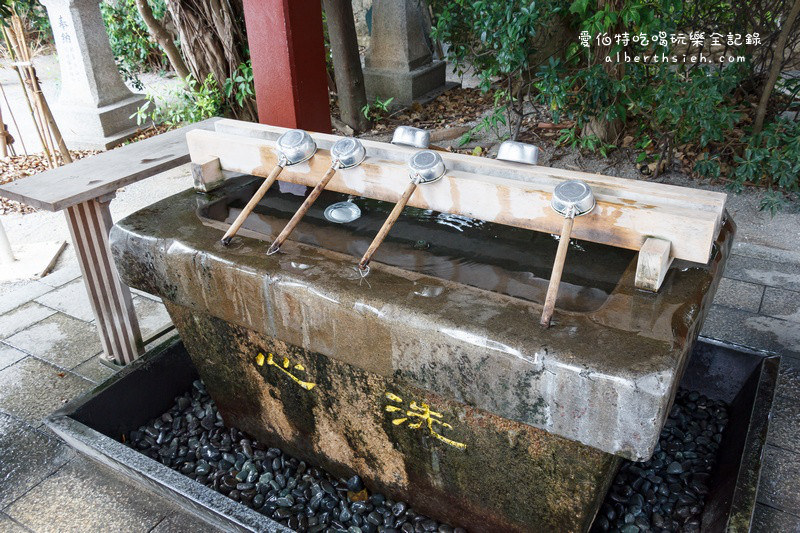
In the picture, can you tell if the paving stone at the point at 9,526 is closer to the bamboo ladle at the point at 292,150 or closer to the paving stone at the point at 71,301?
the bamboo ladle at the point at 292,150

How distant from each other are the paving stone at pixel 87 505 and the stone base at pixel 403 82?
241 inches

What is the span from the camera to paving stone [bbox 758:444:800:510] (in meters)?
2.35

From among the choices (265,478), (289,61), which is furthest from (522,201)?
(289,61)

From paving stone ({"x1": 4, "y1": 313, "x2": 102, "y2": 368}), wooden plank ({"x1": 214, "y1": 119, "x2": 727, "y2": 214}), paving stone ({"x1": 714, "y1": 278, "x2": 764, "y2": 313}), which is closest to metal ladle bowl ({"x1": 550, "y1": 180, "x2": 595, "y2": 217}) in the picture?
wooden plank ({"x1": 214, "y1": 119, "x2": 727, "y2": 214})

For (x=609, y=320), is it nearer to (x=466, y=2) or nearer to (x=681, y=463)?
(x=681, y=463)

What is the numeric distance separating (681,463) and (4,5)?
5.21 m

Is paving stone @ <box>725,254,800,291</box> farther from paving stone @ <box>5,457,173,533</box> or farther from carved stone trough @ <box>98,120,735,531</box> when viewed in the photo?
paving stone @ <box>5,457,173,533</box>

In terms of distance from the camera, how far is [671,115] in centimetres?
500

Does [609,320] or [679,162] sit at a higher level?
[609,320]

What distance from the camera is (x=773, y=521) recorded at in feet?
7.45

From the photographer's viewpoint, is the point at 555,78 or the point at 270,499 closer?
the point at 270,499

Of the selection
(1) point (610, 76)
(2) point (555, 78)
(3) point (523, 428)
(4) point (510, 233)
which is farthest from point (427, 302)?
(1) point (610, 76)

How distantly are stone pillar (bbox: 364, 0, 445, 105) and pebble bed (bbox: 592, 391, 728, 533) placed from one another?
5.86 m

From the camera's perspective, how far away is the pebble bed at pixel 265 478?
2.32m
